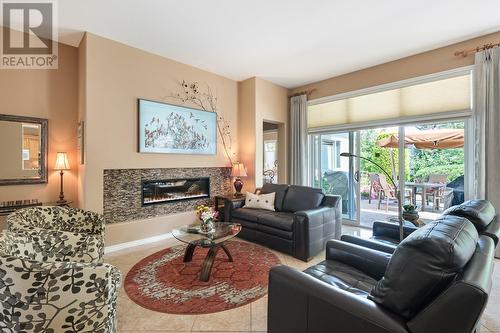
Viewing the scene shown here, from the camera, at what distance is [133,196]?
379 cm

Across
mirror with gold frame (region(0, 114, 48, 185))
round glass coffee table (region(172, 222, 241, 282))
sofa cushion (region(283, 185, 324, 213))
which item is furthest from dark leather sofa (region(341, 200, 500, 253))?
mirror with gold frame (region(0, 114, 48, 185))

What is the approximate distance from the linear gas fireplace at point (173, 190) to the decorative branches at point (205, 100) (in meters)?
0.90

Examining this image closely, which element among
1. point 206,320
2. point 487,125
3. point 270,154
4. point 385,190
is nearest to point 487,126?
point 487,125

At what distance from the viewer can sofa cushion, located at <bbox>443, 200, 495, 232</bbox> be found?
1659 millimetres

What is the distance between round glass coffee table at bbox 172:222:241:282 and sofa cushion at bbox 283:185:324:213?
3.87 feet

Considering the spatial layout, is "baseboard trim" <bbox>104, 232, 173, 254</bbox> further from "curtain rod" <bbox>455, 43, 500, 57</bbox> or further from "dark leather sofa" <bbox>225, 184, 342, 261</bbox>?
"curtain rod" <bbox>455, 43, 500, 57</bbox>

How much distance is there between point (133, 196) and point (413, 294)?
3757mm

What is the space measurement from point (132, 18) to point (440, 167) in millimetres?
5021

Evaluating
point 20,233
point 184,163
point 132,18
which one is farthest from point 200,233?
point 132,18

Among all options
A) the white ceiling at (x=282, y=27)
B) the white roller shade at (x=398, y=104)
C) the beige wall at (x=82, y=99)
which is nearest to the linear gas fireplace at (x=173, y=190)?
the beige wall at (x=82, y=99)

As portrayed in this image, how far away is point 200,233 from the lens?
285 cm

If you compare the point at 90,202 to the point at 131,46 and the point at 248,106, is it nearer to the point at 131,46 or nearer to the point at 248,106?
the point at 131,46

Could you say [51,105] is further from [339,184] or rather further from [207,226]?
[339,184]

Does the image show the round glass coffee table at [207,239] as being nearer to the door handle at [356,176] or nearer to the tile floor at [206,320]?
the tile floor at [206,320]
